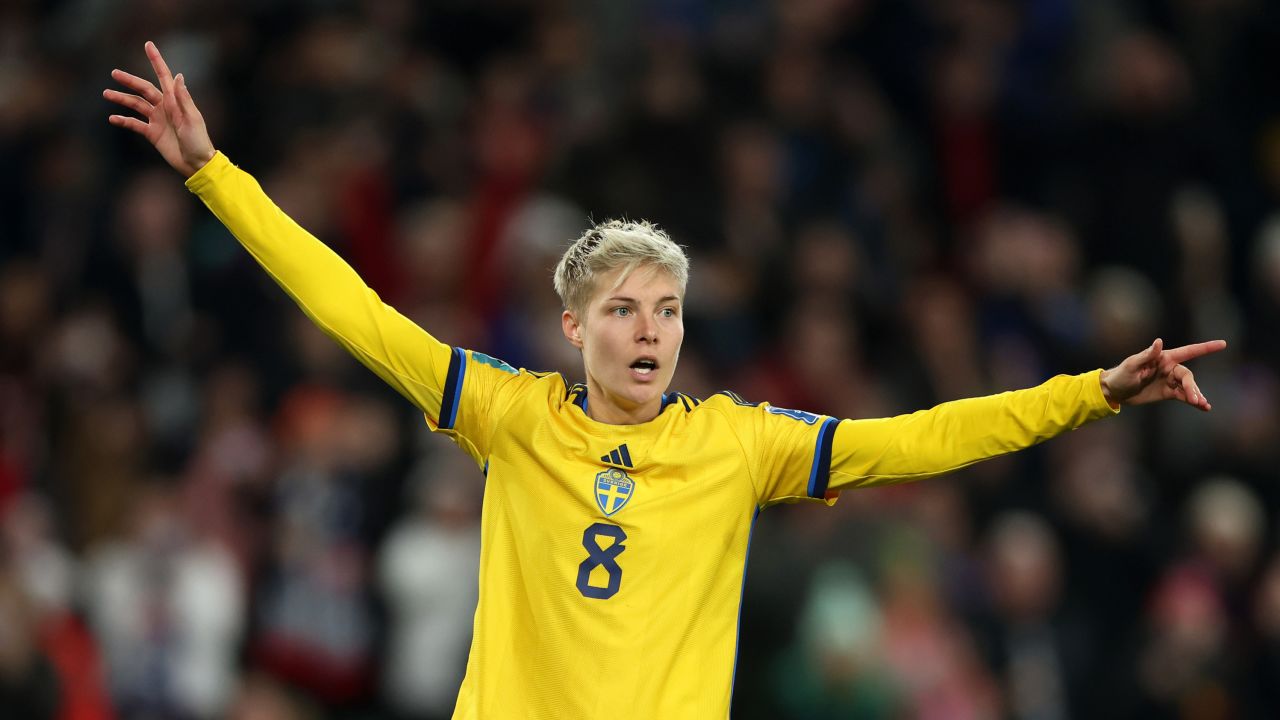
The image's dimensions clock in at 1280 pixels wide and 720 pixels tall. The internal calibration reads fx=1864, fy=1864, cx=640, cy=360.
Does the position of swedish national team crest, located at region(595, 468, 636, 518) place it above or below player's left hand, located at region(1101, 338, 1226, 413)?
below

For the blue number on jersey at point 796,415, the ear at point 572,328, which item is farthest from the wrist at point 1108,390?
the ear at point 572,328

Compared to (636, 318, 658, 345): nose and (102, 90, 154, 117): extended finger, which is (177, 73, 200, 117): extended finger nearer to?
(102, 90, 154, 117): extended finger

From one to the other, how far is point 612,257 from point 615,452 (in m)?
0.54

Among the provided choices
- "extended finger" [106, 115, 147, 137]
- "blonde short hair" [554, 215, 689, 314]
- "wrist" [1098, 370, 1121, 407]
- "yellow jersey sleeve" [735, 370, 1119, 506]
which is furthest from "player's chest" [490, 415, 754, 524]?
"extended finger" [106, 115, 147, 137]

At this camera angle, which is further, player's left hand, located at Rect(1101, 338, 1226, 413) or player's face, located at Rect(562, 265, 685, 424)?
player's face, located at Rect(562, 265, 685, 424)

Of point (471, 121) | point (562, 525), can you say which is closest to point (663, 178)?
point (471, 121)

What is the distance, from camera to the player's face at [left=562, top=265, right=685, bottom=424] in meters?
5.10

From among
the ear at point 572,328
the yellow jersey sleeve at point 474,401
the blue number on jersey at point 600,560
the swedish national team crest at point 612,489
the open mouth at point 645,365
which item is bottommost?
the blue number on jersey at point 600,560

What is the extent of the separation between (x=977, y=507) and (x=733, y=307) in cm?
181

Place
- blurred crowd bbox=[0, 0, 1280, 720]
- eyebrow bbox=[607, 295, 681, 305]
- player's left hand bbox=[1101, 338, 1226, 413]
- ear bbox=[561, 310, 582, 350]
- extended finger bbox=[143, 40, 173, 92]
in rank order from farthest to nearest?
blurred crowd bbox=[0, 0, 1280, 720], ear bbox=[561, 310, 582, 350], eyebrow bbox=[607, 295, 681, 305], extended finger bbox=[143, 40, 173, 92], player's left hand bbox=[1101, 338, 1226, 413]

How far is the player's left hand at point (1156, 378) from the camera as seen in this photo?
16.1ft

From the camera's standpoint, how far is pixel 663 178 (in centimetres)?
1103

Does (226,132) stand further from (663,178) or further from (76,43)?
(663,178)

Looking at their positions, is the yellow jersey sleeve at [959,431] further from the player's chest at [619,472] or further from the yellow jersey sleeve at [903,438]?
the player's chest at [619,472]
